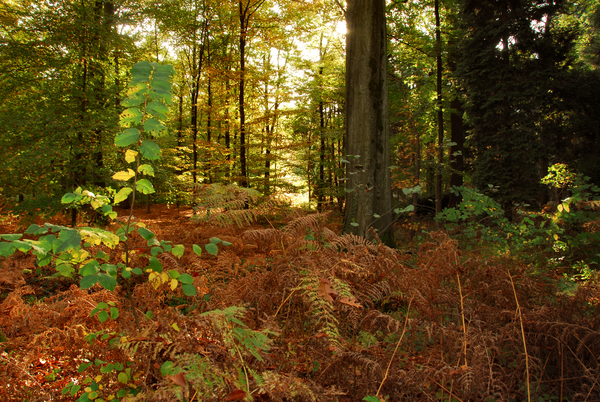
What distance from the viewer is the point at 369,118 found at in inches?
215

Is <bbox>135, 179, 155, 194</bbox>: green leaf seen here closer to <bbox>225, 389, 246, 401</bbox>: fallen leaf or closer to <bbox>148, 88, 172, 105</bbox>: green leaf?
<bbox>148, 88, 172, 105</bbox>: green leaf

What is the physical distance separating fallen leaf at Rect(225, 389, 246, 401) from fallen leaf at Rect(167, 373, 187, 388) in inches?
7.8

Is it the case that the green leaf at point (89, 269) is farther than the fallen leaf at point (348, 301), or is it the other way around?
the fallen leaf at point (348, 301)

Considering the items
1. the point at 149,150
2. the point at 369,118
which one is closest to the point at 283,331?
the point at 149,150

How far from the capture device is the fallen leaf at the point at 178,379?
1259 mm

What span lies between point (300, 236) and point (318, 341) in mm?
1212

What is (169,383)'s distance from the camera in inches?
51.4

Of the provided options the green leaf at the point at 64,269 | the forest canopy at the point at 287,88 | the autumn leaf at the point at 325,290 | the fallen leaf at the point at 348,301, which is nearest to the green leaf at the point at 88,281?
the green leaf at the point at 64,269

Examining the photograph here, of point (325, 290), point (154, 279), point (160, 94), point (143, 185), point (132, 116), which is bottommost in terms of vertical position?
point (325, 290)

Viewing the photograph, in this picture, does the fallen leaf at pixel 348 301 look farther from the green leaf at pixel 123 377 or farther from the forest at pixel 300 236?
the green leaf at pixel 123 377

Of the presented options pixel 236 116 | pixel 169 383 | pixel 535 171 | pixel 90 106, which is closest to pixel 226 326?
pixel 169 383

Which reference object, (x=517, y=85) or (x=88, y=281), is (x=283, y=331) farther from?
(x=517, y=85)

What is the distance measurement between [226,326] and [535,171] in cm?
1259

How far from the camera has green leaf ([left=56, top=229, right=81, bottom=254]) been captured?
129 cm
